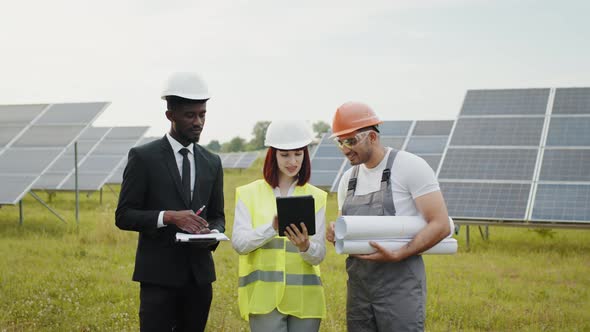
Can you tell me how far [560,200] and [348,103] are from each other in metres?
8.08

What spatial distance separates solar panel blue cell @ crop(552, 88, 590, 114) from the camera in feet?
41.1

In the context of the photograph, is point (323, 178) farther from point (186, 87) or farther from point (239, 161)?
point (239, 161)

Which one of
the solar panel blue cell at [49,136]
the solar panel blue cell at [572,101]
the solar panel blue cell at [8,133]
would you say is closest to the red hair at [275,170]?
the solar panel blue cell at [572,101]

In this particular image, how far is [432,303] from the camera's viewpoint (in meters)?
7.22

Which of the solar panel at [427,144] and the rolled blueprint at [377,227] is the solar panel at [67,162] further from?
the rolled blueprint at [377,227]

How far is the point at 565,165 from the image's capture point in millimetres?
11289

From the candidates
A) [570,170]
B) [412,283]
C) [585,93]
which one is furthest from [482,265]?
[412,283]

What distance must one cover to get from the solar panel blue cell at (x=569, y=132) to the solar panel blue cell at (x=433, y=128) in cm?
640

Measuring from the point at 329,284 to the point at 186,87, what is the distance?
4.93 metres

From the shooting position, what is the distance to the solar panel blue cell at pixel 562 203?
396 inches

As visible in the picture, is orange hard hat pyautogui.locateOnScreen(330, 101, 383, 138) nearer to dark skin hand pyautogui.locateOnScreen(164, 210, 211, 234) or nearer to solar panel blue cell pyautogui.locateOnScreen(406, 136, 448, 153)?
dark skin hand pyautogui.locateOnScreen(164, 210, 211, 234)

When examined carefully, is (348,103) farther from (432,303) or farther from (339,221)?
(432,303)

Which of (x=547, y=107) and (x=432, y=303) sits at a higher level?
(x=547, y=107)

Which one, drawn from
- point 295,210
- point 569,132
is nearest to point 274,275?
point 295,210
